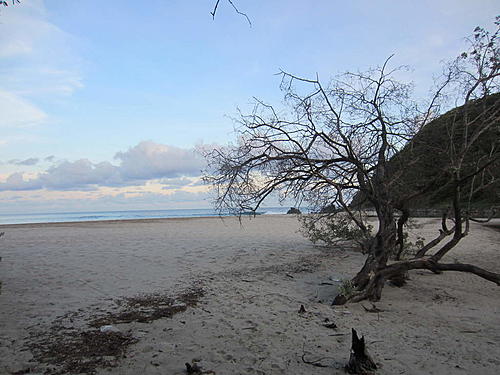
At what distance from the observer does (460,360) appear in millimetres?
4258

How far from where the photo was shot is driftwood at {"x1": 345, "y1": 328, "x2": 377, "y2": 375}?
12.4ft

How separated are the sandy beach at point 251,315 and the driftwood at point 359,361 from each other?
5.9 inches

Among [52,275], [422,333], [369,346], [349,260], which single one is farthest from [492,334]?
[52,275]

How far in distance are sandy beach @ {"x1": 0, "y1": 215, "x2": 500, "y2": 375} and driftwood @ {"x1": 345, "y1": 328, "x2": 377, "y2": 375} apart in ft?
0.49

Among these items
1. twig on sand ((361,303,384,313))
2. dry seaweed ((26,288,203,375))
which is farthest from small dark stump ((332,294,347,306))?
dry seaweed ((26,288,203,375))

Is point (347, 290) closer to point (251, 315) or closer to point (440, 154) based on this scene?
point (251, 315)

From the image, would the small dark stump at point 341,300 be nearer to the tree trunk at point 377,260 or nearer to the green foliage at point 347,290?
the green foliage at point 347,290

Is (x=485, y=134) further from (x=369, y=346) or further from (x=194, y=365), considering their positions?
(x=194, y=365)

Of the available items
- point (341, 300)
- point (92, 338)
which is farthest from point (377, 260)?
point (92, 338)

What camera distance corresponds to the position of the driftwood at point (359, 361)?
3.78m

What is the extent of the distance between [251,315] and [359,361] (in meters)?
2.31

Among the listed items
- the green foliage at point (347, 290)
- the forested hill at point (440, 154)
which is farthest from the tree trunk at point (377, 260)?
the forested hill at point (440, 154)

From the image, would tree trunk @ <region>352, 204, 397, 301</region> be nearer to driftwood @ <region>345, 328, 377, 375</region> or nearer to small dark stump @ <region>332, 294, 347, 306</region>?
small dark stump @ <region>332, 294, 347, 306</region>

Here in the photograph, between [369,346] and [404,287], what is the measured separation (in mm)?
3498
